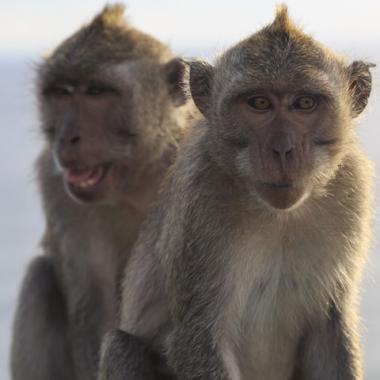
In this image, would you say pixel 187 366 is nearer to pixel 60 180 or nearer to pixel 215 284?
pixel 215 284

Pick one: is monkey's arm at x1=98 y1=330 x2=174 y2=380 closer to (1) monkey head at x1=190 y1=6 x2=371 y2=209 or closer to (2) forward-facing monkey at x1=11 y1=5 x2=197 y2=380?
(1) monkey head at x1=190 y1=6 x2=371 y2=209

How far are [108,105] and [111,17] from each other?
70cm

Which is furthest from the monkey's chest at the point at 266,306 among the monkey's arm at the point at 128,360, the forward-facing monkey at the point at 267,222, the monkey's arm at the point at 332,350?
the monkey's arm at the point at 128,360

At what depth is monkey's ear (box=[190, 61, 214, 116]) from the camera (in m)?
5.56

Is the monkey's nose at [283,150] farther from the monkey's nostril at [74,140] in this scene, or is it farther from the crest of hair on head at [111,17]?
A: the crest of hair on head at [111,17]

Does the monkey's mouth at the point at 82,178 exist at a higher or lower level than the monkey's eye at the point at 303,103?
lower

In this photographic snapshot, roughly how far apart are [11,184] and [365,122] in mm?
21567

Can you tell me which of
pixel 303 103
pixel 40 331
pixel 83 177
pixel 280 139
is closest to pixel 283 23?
pixel 303 103

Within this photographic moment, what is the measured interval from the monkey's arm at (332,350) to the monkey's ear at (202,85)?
127cm

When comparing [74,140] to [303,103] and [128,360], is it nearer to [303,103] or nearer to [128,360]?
[128,360]

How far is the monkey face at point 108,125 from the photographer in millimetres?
6855

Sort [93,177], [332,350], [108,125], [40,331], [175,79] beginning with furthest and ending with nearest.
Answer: [40,331] → [175,79] → [108,125] → [93,177] → [332,350]

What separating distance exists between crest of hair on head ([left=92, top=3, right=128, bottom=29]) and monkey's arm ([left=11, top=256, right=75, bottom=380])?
1747 mm

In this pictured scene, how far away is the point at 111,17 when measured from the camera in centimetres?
746
